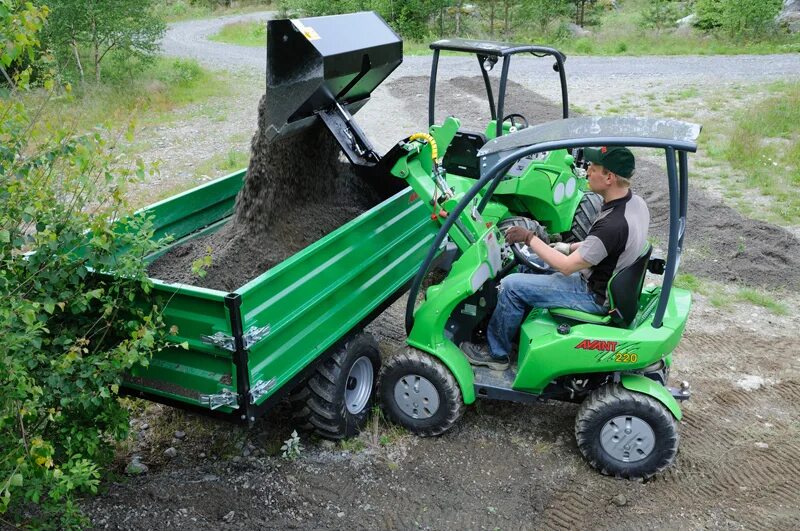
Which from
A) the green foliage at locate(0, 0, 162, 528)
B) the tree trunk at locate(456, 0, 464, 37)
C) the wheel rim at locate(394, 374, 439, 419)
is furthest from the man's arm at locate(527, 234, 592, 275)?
the tree trunk at locate(456, 0, 464, 37)

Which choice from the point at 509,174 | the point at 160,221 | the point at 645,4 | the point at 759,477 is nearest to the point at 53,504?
the point at 160,221

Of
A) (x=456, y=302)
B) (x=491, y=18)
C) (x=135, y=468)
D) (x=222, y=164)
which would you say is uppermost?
(x=491, y=18)

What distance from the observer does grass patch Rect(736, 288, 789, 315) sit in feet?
20.1

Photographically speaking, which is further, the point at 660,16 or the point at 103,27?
the point at 660,16

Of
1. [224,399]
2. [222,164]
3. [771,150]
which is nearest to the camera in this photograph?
[224,399]

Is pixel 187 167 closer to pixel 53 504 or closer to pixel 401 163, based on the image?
pixel 401 163

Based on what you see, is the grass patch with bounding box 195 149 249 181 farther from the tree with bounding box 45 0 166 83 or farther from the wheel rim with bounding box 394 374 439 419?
the wheel rim with bounding box 394 374 439 419

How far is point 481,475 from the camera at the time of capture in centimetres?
424

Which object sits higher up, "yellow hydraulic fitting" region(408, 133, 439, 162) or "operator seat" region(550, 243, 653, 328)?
"yellow hydraulic fitting" region(408, 133, 439, 162)

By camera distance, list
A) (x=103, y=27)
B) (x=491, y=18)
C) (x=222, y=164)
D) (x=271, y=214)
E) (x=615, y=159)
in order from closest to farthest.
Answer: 1. (x=615, y=159)
2. (x=271, y=214)
3. (x=222, y=164)
4. (x=103, y=27)
5. (x=491, y=18)

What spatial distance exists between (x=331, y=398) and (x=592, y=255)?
1.62m

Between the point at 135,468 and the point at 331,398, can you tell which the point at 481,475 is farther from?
the point at 135,468

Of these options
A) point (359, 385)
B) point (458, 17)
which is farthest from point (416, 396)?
point (458, 17)

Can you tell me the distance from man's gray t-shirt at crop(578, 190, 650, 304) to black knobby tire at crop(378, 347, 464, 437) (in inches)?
42.0
